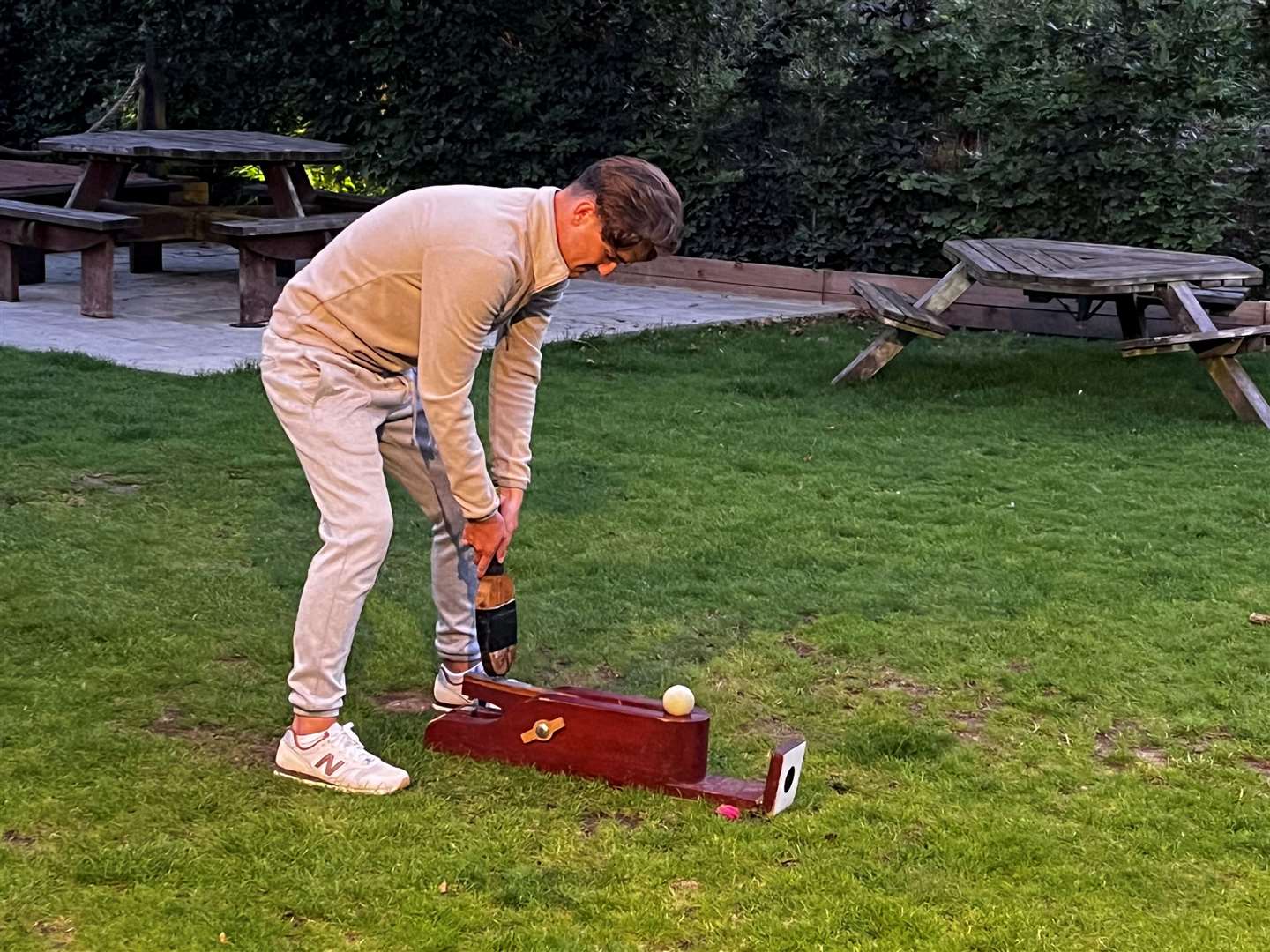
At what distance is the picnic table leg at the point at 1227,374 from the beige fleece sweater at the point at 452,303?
5.03 m

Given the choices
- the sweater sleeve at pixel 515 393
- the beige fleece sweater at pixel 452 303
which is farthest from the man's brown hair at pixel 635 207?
the sweater sleeve at pixel 515 393

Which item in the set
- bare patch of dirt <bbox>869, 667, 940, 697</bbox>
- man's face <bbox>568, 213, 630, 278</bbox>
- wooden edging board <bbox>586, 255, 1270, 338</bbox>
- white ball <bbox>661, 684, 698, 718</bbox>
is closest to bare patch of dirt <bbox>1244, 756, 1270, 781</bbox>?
bare patch of dirt <bbox>869, 667, 940, 697</bbox>

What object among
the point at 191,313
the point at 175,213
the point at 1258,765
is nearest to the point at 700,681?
the point at 1258,765

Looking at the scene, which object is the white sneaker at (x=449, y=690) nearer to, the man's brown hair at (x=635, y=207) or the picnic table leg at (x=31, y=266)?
the man's brown hair at (x=635, y=207)

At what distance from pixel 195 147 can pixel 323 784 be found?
7.11 meters

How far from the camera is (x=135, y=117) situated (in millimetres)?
14734

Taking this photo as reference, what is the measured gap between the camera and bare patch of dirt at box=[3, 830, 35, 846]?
320 centimetres

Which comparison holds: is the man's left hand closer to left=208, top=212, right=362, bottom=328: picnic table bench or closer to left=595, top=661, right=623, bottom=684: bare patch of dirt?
left=595, top=661, right=623, bottom=684: bare patch of dirt

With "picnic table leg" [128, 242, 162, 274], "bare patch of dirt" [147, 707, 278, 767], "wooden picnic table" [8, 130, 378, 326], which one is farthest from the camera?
"picnic table leg" [128, 242, 162, 274]

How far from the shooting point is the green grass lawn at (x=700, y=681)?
3.03 metres

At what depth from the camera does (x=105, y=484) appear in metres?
6.10

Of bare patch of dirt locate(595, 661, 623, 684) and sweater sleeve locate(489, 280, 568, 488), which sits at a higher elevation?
sweater sleeve locate(489, 280, 568, 488)

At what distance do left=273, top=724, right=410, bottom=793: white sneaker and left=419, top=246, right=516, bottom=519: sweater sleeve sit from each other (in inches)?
28.0

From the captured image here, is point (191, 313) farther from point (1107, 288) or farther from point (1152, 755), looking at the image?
point (1152, 755)
